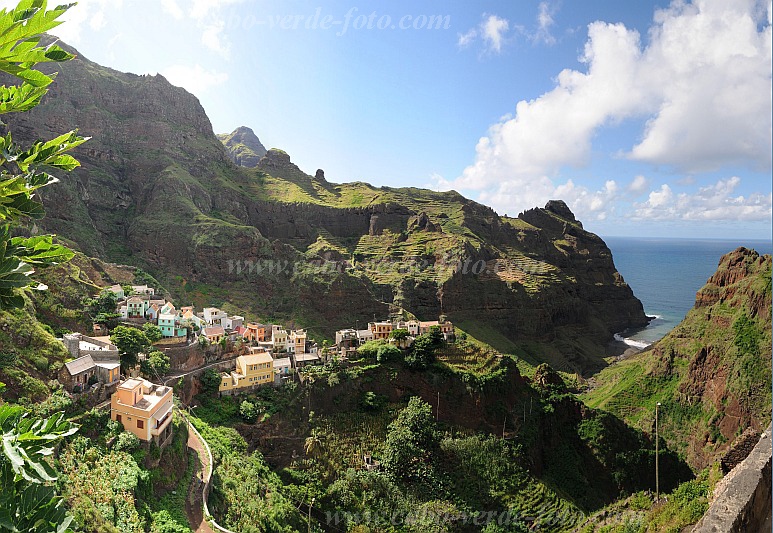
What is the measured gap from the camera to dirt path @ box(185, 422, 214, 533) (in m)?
18.4

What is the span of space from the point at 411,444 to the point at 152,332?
1978cm

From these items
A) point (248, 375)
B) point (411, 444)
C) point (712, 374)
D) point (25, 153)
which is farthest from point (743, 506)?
point (712, 374)

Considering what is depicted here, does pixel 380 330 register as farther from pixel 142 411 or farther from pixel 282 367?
pixel 142 411

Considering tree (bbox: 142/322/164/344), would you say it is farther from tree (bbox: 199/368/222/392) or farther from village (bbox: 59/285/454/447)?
tree (bbox: 199/368/222/392)

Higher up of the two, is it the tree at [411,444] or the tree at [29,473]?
the tree at [29,473]

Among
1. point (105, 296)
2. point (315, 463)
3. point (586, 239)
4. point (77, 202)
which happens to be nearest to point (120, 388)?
point (315, 463)

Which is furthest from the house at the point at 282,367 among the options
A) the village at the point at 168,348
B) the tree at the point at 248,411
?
the tree at the point at 248,411

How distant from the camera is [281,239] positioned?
76.5 meters

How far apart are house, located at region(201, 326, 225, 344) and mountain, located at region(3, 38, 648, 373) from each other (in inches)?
714

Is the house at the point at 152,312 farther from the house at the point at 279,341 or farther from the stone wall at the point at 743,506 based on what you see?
the stone wall at the point at 743,506

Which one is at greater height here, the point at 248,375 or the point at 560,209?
the point at 560,209

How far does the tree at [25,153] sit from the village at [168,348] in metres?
19.6

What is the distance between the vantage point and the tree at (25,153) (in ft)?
8.45

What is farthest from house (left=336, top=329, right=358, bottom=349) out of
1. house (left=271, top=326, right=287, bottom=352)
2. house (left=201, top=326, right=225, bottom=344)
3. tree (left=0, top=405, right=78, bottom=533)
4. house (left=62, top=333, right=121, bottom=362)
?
tree (left=0, top=405, right=78, bottom=533)
